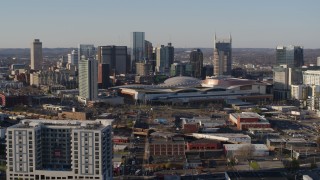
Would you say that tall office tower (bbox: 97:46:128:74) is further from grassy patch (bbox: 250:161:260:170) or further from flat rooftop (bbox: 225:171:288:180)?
flat rooftop (bbox: 225:171:288:180)

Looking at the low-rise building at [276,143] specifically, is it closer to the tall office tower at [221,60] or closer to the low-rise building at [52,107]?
the low-rise building at [52,107]

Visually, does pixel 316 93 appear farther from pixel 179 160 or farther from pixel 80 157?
pixel 80 157

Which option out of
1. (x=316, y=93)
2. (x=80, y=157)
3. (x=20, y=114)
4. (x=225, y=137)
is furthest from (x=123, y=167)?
(x=316, y=93)

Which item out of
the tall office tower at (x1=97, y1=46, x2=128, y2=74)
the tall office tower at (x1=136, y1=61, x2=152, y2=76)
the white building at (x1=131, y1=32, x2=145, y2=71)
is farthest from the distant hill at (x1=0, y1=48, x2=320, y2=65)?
the tall office tower at (x1=97, y1=46, x2=128, y2=74)

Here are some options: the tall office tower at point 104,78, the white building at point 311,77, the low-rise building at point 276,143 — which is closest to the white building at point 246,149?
the low-rise building at point 276,143

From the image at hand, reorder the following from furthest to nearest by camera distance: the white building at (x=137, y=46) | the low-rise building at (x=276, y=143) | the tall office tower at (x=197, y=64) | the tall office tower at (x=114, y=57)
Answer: the white building at (x=137, y=46) → the tall office tower at (x=197, y=64) → the tall office tower at (x=114, y=57) → the low-rise building at (x=276, y=143)

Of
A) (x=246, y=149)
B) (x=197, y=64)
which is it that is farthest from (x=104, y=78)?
(x=246, y=149)

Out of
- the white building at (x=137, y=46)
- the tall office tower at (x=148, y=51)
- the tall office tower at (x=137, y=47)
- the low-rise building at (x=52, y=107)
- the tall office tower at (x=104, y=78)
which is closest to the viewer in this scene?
the low-rise building at (x=52, y=107)

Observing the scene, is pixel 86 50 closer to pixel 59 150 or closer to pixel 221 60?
pixel 221 60
